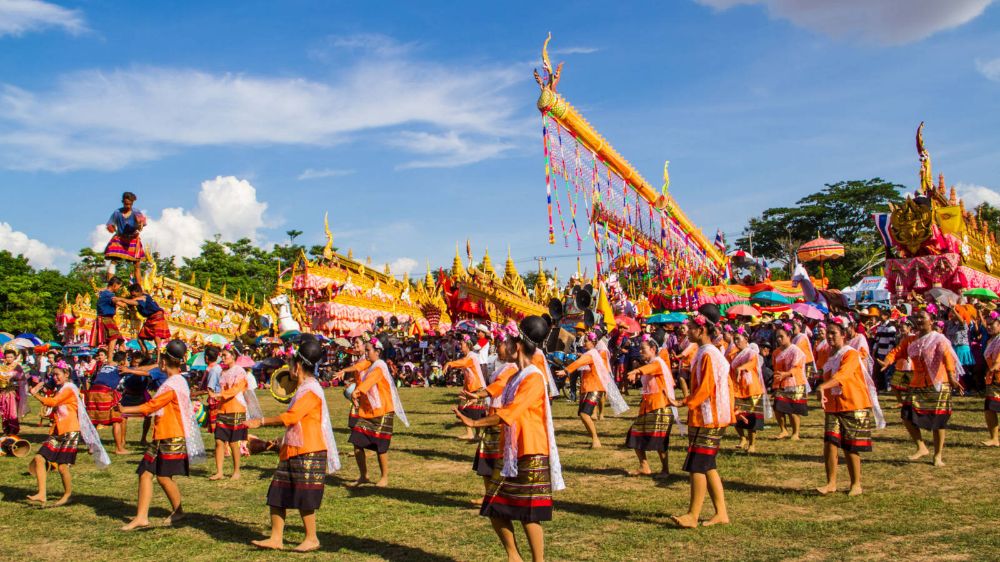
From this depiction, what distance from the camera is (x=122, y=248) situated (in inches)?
448

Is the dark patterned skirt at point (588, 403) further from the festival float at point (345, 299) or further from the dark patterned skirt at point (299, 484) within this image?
the festival float at point (345, 299)

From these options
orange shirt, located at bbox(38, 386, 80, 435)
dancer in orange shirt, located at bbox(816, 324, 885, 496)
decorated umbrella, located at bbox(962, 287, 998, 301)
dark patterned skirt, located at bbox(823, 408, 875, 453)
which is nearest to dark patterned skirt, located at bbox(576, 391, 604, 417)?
dancer in orange shirt, located at bbox(816, 324, 885, 496)

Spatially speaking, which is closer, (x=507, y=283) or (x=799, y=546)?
(x=799, y=546)

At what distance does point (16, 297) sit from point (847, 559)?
48275 millimetres

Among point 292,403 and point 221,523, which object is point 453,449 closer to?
point 221,523

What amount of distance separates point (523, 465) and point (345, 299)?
2589 centimetres

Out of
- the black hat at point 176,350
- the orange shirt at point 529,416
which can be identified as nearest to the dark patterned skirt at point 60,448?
the black hat at point 176,350

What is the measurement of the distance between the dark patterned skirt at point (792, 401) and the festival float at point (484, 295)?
19.5m

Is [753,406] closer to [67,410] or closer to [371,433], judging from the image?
[371,433]

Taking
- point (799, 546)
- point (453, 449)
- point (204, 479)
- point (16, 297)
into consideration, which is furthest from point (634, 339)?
point (16, 297)

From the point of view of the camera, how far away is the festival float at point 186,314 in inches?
1221

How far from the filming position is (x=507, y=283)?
32.4 metres

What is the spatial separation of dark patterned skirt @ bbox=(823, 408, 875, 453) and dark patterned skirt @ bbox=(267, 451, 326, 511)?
504 cm

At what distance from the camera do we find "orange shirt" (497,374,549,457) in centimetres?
520
